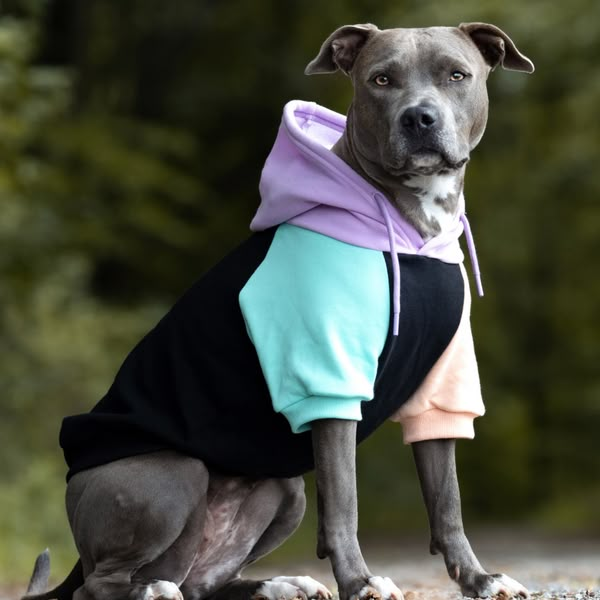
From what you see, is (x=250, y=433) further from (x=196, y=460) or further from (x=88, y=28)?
(x=88, y=28)

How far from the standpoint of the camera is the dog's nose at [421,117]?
4.71 metres

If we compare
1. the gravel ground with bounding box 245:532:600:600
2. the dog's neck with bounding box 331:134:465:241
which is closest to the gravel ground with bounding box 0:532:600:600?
the gravel ground with bounding box 245:532:600:600

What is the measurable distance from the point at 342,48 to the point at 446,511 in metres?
1.85

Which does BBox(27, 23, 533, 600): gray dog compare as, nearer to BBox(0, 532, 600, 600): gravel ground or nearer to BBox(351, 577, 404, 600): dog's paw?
BBox(351, 577, 404, 600): dog's paw

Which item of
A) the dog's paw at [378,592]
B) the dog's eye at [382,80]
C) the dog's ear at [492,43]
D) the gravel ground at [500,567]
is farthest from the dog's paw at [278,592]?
the dog's ear at [492,43]

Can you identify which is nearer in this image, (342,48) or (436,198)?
(436,198)

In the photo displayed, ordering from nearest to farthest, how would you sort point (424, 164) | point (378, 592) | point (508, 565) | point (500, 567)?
point (378, 592) → point (424, 164) → point (500, 567) → point (508, 565)

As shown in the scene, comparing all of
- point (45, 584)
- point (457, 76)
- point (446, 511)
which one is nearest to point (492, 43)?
point (457, 76)

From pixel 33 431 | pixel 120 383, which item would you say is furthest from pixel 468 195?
pixel 120 383

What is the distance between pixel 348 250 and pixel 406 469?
14.5 meters

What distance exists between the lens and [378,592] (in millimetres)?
4516

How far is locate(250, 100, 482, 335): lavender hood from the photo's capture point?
478 cm

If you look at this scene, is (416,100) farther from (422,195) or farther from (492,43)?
(492,43)

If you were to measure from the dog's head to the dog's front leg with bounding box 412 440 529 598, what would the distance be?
111cm
